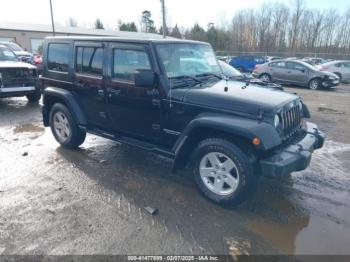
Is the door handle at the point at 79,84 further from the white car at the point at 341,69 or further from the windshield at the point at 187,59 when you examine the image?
the white car at the point at 341,69

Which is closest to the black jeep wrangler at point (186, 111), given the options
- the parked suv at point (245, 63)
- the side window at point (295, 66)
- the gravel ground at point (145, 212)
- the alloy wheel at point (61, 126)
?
the alloy wheel at point (61, 126)

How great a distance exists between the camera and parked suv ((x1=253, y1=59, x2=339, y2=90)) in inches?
616

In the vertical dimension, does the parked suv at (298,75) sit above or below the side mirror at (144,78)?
below

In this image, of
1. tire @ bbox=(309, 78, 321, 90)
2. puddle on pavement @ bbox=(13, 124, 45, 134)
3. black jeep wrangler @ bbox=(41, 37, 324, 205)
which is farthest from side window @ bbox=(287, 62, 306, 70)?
puddle on pavement @ bbox=(13, 124, 45, 134)

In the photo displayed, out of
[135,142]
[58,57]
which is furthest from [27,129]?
[135,142]

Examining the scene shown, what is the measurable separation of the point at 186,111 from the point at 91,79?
1.91 metres

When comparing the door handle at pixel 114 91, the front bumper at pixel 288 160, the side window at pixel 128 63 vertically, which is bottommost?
the front bumper at pixel 288 160

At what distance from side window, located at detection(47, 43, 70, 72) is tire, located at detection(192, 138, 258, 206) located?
3.09 metres

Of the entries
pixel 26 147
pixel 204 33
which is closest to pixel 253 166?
pixel 26 147

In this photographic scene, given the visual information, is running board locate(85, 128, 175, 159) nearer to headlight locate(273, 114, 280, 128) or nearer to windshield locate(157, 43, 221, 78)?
windshield locate(157, 43, 221, 78)

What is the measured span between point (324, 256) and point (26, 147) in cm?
543

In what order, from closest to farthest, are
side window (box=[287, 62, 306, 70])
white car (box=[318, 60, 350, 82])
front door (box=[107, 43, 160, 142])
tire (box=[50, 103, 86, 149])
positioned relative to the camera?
front door (box=[107, 43, 160, 142]) → tire (box=[50, 103, 86, 149]) → side window (box=[287, 62, 306, 70]) → white car (box=[318, 60, 350, 82])

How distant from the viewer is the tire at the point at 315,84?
1574cm

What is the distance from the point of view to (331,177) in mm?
4652
